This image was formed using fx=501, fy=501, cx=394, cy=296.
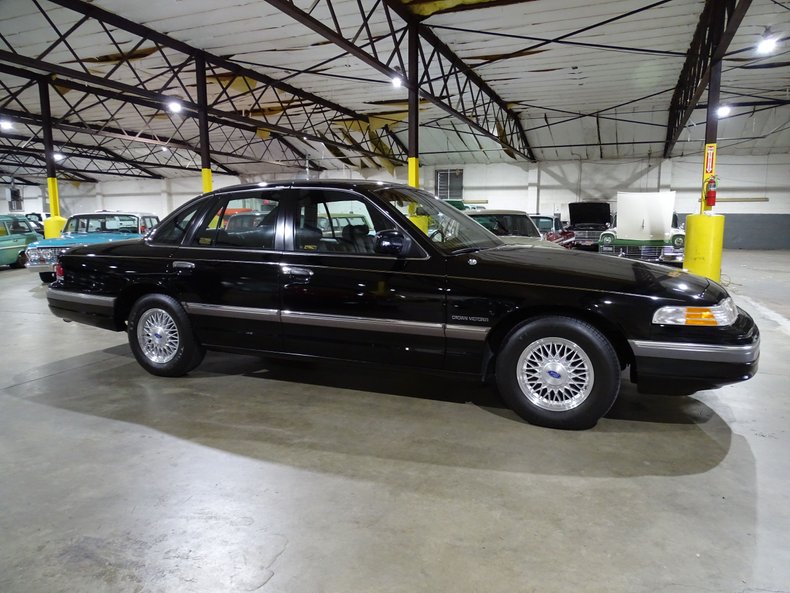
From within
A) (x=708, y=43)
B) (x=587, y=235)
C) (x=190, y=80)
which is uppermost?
(x=190, y=80)

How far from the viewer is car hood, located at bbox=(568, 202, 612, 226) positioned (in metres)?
14.9

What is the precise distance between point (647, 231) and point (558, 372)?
816cm

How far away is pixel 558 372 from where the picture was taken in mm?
3094

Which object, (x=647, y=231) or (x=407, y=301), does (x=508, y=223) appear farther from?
(x=407, y=301)

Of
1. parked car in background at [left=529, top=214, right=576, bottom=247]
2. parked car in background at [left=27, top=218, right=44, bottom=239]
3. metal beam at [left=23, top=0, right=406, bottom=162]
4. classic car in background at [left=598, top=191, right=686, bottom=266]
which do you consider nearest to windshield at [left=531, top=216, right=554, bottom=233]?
parked car in background at [left=529, top=214, right=576, bottom=247]

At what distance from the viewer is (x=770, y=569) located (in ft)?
6.24

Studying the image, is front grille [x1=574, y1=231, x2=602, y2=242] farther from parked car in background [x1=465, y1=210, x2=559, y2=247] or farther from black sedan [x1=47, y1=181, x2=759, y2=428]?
black sedan [x1=47, y1=181, x2=759, y2=428]

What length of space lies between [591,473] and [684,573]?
2.47 ft

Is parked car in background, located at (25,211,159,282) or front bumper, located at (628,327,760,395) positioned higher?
parked car in background, located at (25,211,159,282)

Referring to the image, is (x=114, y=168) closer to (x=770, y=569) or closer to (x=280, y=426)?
(x=280, y=426)

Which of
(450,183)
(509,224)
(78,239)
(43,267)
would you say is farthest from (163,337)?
(450,183)

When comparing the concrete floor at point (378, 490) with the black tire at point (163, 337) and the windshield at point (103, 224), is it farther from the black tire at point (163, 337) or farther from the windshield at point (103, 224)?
the windshield at point (103, 224)

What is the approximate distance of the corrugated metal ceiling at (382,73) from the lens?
8984 mm

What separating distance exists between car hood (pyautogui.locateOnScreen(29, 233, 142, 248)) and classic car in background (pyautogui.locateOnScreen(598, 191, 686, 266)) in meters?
9.58
